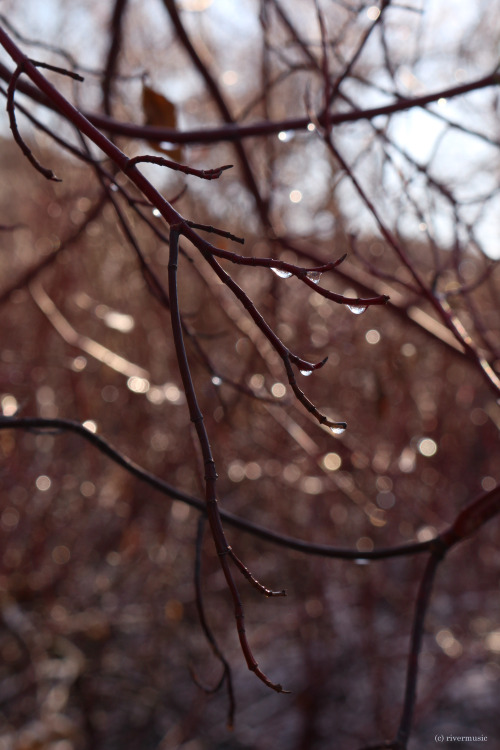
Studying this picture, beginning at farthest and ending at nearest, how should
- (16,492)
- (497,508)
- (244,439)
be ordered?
1. (244,439)
2. (16,492)
3. (497,508)

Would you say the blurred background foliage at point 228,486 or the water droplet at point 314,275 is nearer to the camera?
the water droplet at point 314,275

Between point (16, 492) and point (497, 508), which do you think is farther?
point (16, 492)

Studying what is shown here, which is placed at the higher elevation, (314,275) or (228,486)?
(228,486)

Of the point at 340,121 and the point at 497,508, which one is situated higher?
the point at 340,121

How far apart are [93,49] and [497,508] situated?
12.8ft

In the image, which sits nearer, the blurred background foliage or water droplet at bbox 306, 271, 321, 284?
water droplet at bbox 306, 271, 321, 284

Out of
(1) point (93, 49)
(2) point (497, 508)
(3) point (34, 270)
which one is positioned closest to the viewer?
(2) point (497, 508)

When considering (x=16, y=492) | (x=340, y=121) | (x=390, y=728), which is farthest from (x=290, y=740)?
(x=340, y=121)

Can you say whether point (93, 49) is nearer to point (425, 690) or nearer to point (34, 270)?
point (34, 270)

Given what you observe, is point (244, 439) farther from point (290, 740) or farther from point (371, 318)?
point (290, 740)

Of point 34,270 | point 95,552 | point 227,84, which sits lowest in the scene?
point 95,552

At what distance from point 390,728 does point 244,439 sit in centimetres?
148

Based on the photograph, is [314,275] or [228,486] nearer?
[314,275]

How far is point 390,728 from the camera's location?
3.12 metres
